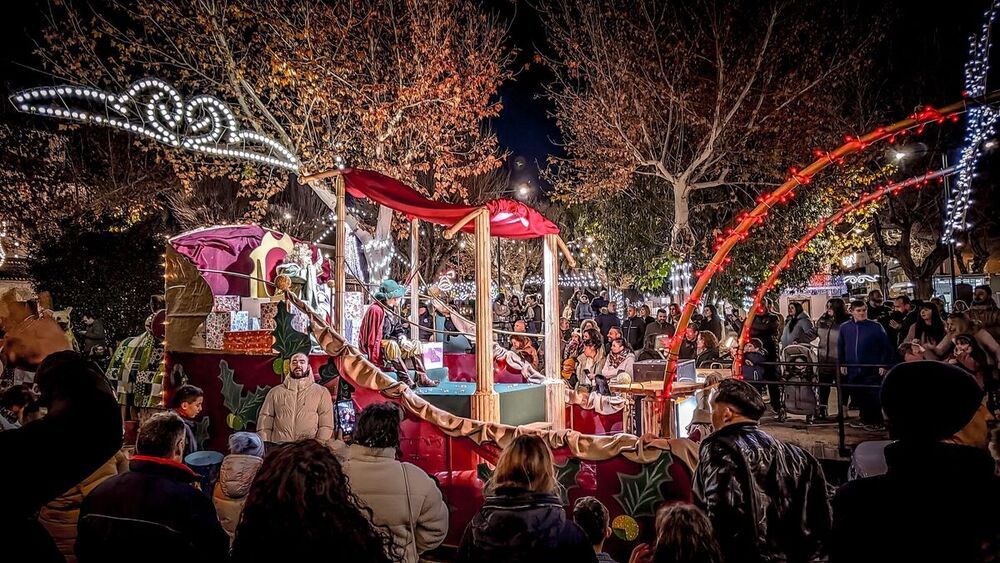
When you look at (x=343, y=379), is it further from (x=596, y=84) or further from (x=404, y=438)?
(x=596, y=84)

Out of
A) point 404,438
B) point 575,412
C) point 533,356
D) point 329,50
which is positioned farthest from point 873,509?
point 329,50

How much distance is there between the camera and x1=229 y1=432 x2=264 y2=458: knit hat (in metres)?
5.43

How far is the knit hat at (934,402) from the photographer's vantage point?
2090 millimetres

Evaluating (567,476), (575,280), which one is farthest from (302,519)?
(575,280)

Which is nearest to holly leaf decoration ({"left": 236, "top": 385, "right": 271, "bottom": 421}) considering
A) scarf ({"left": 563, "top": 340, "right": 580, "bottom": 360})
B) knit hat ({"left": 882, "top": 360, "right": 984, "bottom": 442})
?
knit hat ({"left": 882, "top": 360, "right": 984, "bottom": 442})

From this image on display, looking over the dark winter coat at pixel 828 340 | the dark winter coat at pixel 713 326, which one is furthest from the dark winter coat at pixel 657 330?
the dark winter coat at pixel 828 340

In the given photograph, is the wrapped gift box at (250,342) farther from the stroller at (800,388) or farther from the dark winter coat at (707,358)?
the stroller at (800,388)

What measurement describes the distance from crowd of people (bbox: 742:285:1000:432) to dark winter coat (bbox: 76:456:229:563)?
21.1 ft

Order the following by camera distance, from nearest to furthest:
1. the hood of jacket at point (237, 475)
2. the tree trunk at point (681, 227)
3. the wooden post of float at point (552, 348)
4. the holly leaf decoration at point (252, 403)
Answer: the hood of jacket at point (237, 475) < the holly leaf decoration at point (252, 403) < the wooden post of float at point (552, 348) < the tree trunk at point (681, 227)

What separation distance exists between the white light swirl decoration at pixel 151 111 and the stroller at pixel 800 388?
10.9 m

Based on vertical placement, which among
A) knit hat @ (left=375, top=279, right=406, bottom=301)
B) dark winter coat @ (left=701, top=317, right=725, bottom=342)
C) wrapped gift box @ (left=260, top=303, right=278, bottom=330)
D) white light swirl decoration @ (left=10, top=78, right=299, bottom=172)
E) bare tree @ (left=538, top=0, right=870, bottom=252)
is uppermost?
bare tree @ (left=538, top=0, right=870, bottom=252)

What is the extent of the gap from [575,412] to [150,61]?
12577 millimetres

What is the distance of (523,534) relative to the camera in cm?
257

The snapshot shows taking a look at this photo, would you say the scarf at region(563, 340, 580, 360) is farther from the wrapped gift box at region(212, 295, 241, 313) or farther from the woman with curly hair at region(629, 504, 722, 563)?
the woman with curly hair at region(629, 504, 722, 563)
